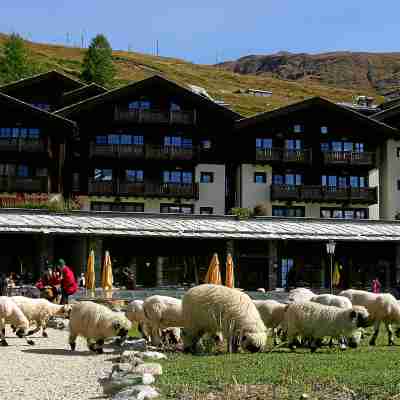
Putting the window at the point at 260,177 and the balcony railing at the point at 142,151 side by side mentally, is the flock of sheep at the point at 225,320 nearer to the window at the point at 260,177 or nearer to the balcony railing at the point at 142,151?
A: the balcony railing at the point at 142,151

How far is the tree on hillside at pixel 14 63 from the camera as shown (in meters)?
105

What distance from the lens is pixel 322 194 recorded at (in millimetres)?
55875

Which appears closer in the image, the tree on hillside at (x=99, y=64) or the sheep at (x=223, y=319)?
the sheep at (x=223, y=319)

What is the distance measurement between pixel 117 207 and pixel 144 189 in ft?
7.69

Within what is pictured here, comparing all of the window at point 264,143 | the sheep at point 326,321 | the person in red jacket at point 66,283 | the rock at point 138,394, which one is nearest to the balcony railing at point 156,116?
the window at point 264,143

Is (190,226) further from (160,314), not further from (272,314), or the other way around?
(160,314)

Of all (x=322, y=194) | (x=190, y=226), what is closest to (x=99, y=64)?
(x=322, y=194)

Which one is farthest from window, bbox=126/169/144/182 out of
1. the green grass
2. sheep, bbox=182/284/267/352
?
the green grass

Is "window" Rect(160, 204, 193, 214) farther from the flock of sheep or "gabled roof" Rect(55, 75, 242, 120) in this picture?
the flock of sheep

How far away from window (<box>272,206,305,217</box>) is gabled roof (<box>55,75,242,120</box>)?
722cm

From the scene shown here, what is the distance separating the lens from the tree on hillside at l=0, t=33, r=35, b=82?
105m

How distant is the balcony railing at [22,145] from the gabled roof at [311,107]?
45.4 feet

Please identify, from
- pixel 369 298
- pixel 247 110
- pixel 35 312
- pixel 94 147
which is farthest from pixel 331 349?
pixel 247 110

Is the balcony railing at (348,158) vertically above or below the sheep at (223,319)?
above
